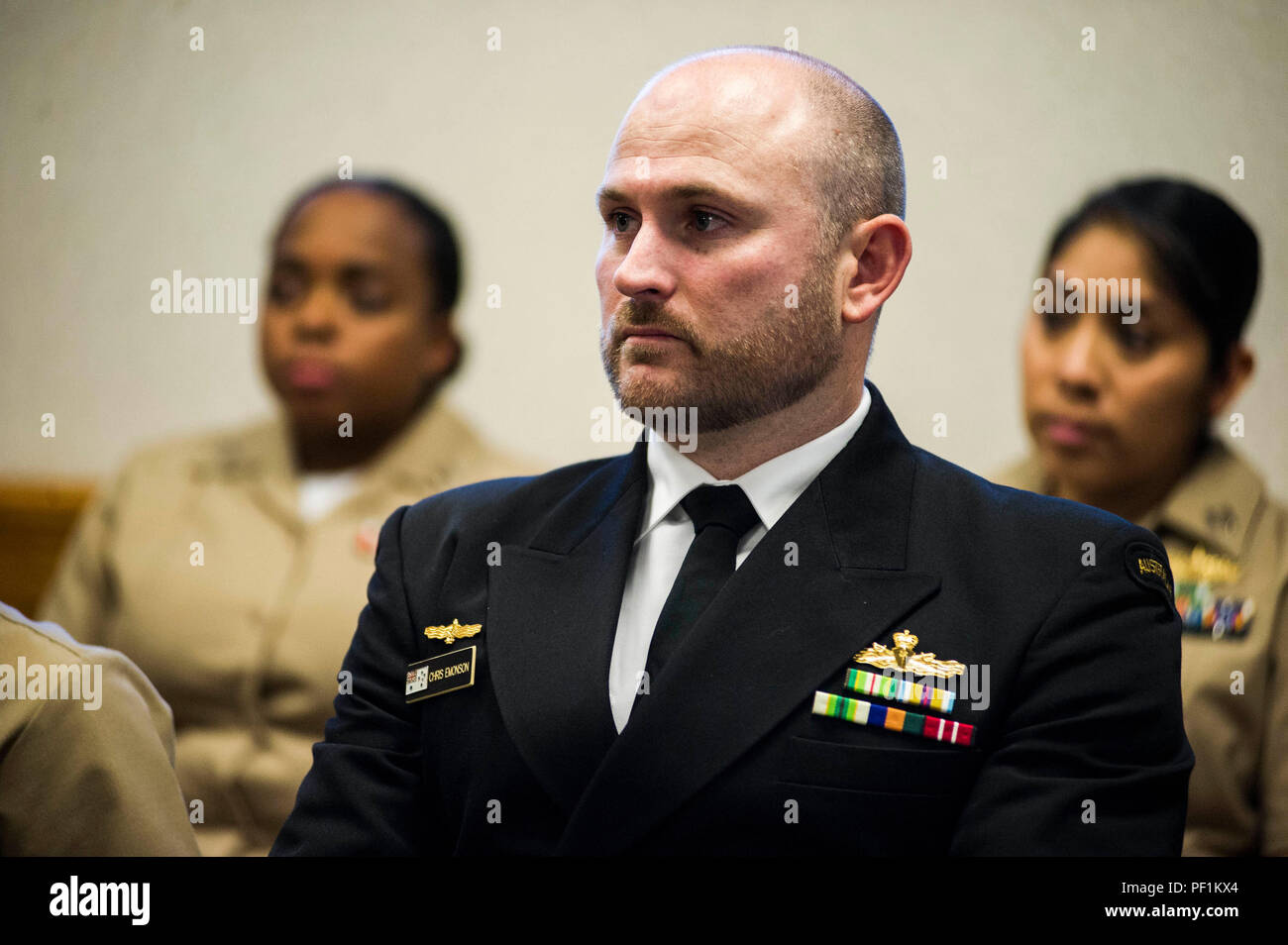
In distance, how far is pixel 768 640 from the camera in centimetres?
161

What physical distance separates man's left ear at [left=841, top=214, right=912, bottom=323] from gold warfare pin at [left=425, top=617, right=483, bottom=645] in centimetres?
66

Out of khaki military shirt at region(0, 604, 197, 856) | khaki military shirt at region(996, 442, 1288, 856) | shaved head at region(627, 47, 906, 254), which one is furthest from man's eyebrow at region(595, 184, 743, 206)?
khaki military shirt at region(996, 442, 1288, 856)

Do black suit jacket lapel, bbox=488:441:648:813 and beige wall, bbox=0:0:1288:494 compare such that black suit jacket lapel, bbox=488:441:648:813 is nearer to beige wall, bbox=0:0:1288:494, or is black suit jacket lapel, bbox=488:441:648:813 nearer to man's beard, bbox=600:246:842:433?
man's beard, bbox=600:246:842:433

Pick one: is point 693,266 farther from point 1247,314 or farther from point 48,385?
point 48,385

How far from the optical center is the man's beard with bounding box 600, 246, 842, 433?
5.43 ft

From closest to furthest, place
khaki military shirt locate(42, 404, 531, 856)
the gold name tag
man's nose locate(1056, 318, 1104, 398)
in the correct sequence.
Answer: the gold name tag < khaki military shirt locate(42, 404, 531, 856) < man's nose locate(1056, 318, 1104, 398)

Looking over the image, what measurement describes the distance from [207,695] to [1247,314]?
106 inches

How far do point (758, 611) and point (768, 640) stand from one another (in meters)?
0.04

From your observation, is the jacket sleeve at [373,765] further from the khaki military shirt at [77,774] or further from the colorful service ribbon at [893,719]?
the colorful service ribbon at [893,719]

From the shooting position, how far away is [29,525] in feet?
11.8

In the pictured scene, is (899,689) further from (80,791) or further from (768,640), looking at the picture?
(80,791)

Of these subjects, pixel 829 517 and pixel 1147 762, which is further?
pixel 829 517

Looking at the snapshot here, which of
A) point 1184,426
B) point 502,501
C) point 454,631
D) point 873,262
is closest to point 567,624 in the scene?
point 454,631
